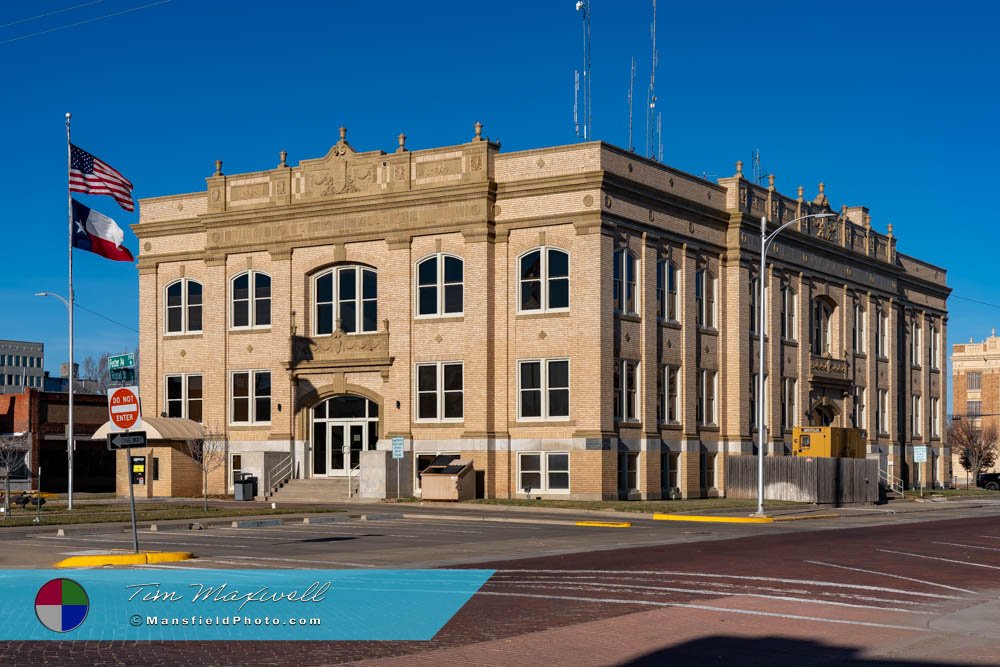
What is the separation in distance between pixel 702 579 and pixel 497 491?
96.7ft

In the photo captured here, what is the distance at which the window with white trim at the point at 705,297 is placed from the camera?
52.8 meters

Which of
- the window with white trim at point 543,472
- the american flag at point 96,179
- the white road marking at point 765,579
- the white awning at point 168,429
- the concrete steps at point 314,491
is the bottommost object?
the concrete steps at point 314,491

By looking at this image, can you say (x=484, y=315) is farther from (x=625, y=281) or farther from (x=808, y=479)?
(x=808, y=479)

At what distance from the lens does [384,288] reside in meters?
50.8

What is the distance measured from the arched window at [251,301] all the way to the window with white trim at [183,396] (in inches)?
133

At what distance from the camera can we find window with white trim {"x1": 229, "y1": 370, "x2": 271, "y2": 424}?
53.6m

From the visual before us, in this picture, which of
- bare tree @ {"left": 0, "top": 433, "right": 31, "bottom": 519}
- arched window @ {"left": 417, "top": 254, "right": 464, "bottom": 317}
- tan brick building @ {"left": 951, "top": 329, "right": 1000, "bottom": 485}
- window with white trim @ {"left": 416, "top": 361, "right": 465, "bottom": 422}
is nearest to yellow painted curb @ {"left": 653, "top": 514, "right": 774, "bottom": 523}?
window with white trim @ {"left": 416, "top": 361, "right": 465, "bottom": 422}

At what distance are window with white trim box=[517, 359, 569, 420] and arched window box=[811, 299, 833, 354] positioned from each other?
62.3ft

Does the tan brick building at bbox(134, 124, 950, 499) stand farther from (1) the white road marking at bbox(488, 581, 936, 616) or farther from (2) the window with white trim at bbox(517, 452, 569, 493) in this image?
(1) the white road marking at bbox(488, 581, 936, 616)

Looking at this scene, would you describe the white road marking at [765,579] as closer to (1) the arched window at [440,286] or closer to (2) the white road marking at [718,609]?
(2) the white road marking at [718,609]

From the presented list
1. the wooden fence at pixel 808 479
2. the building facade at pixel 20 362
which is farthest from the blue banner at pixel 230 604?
the building facade at pixel 20 362

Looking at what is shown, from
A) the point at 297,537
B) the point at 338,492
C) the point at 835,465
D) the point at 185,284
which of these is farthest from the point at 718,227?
the point at 297,537

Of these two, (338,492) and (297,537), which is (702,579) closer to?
(297,537)

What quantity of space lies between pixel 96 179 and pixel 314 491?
593 inches
